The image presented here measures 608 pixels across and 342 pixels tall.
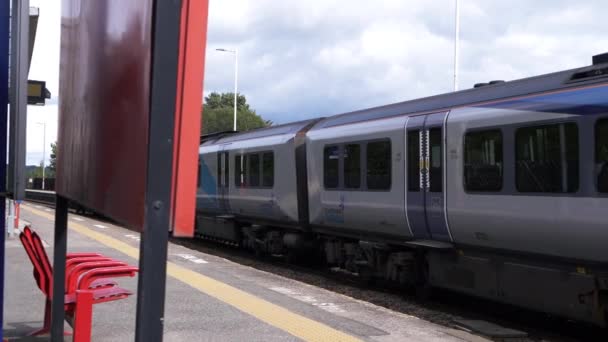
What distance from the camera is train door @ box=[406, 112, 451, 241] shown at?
30.6 feet

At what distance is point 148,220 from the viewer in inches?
86.3

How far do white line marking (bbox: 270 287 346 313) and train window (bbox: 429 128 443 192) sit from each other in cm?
206

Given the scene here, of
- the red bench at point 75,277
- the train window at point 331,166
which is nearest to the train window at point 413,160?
the train window at point 331,166

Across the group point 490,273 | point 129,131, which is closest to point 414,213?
point 490,273

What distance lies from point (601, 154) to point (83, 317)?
4.98 meters

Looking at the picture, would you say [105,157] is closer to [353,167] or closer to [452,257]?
[452,257]

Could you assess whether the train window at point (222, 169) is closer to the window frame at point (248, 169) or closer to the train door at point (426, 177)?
the window frame at point (248, 169)

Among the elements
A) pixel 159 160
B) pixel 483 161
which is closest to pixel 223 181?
pixel 483 161

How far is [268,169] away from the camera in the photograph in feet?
49.8

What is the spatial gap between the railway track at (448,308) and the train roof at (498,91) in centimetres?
267

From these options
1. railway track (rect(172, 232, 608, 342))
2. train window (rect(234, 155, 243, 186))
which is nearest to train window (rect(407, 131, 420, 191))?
railway track (rect(172, 232, 608, 342))

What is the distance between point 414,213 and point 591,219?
3.10m

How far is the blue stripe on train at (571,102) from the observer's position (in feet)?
23.1

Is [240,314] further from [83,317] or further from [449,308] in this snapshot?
[449,308]
